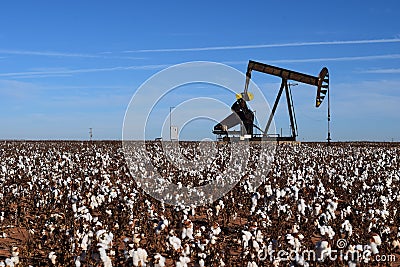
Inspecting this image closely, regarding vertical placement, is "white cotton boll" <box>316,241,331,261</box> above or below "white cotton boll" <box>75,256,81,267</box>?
above

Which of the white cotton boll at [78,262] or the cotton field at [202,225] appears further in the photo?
the cotton field at [202,225]

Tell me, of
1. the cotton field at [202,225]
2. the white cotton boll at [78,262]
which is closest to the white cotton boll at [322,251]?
the cotton field at [202,225]

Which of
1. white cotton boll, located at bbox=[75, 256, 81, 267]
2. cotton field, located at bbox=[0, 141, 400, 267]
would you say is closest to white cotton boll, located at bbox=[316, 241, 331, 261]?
cotton field, located at bbox=[0, 141, 400, 267]

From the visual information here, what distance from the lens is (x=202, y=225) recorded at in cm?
963

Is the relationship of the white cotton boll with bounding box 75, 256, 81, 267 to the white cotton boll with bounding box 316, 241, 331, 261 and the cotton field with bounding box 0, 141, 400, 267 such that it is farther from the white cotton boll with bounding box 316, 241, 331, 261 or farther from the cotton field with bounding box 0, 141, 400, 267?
the white cotton boll with bounding box 316, 241, 331, 261

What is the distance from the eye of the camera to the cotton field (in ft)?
19.7

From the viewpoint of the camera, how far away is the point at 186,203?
10.9m

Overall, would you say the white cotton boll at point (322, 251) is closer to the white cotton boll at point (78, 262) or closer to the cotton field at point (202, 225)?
the cotton field at point (202, 225)

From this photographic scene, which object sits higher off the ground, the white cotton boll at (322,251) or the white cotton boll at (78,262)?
the white cotton boll at (322,251)

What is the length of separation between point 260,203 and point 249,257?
450cm

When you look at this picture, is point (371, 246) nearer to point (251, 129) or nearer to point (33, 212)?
point (33, 212)

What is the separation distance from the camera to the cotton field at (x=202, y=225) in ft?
19.7

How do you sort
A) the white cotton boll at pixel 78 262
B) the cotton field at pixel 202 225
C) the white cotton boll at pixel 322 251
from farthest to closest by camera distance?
the cotton field at pixel 202 225 → the white cotton boll at pixel 78 262 → the white cotton boll at pixel 322 251


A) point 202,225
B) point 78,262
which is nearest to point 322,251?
point 78,262
